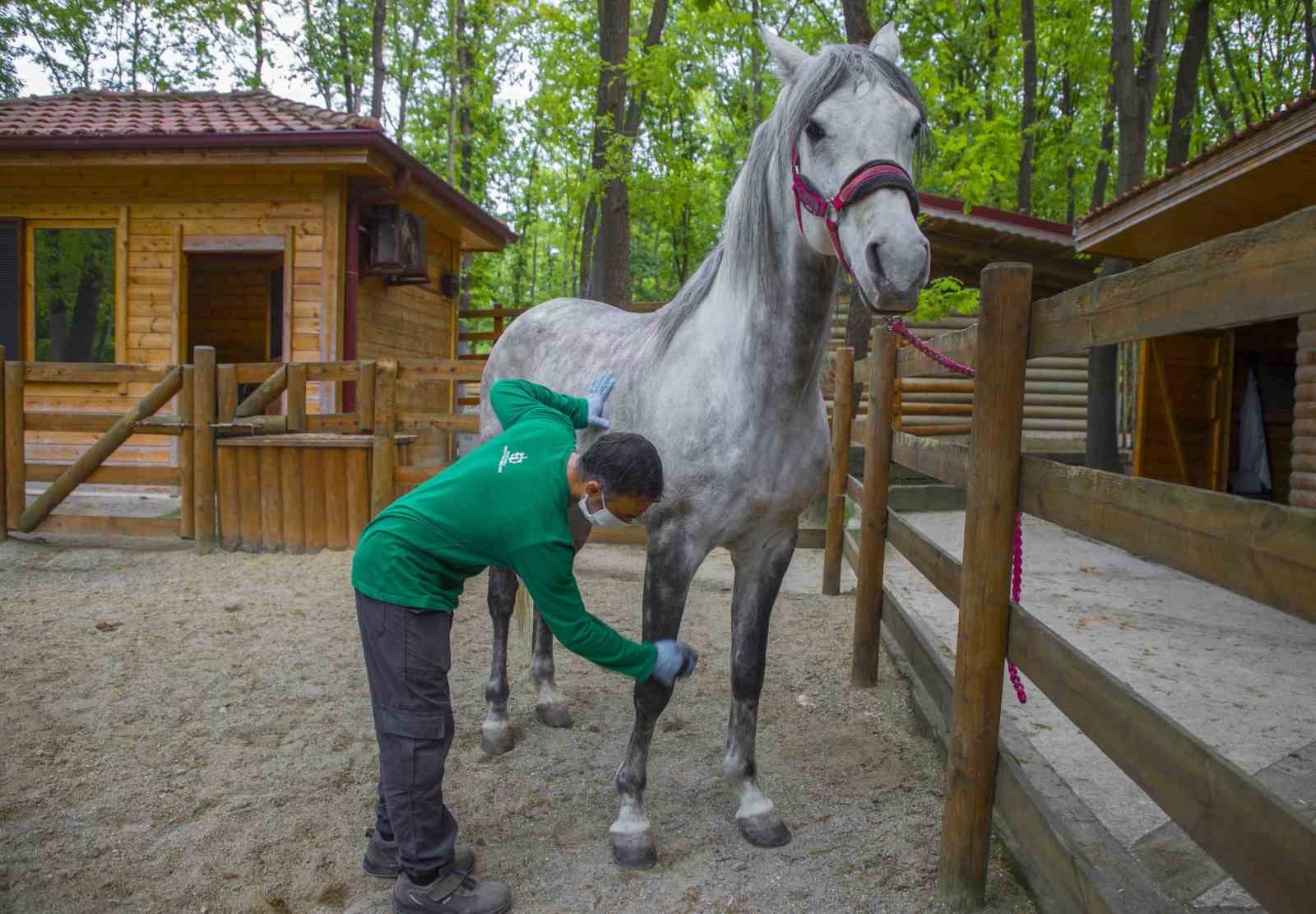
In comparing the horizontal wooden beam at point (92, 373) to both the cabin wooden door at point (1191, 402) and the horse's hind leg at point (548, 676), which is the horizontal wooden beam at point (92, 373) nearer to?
the horse's hind leg at point (548, 676)

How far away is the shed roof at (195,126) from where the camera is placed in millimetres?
8492

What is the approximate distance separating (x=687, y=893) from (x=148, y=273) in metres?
9.33

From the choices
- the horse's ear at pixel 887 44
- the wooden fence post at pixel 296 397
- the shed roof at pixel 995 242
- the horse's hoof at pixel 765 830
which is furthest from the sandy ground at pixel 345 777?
the shed roof at pixel 995 242

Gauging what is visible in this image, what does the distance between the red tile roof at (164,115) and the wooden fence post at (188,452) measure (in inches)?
118

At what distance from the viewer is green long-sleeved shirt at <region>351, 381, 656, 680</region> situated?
2141 millimetres

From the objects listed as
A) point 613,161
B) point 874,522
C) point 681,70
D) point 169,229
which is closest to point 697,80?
point 681,70

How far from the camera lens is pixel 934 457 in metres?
3.36

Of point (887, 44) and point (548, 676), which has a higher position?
point (887, 44)

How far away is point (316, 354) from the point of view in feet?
29.6

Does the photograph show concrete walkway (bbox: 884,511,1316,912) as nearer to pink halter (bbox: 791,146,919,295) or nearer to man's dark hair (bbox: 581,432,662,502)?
man's dark hair (bbox: 581,432,662,502)

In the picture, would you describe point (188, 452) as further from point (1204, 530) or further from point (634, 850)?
point (1204, 530)

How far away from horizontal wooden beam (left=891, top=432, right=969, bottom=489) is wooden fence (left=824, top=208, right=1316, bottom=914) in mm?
47

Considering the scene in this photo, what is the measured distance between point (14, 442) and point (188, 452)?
4.77 ft

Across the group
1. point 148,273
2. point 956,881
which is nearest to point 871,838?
point 956,881
